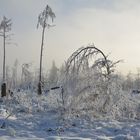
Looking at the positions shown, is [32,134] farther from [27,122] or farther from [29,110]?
[29,110]

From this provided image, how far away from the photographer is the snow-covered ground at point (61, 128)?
38.8 ft

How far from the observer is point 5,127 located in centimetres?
1289

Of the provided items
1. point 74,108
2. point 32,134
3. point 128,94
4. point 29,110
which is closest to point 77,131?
point 32,134

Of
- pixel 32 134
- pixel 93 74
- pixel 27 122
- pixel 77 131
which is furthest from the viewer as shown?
pixel 93 74

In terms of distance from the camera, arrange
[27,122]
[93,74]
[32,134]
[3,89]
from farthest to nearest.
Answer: [3,89], [93,74], [27,122], [32,134]

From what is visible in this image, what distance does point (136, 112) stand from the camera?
57.6ft

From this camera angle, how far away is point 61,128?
43.7 ft

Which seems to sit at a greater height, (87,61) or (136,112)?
(87,61)

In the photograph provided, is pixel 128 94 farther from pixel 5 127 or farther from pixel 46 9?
pixel 46 9

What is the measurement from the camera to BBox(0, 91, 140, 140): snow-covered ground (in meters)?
11.8

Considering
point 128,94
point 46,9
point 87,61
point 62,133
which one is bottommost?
point 62,133

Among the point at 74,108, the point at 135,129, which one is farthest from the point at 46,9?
the point at 135,129

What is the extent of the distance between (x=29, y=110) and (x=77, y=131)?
447cm

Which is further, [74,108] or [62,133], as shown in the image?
[74,108]
